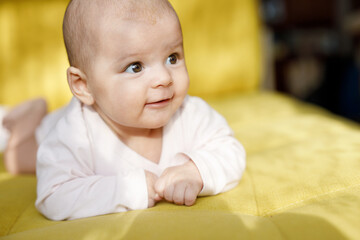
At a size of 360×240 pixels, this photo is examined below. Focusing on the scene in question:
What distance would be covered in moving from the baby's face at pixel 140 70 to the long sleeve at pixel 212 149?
142mm

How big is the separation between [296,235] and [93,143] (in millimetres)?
532

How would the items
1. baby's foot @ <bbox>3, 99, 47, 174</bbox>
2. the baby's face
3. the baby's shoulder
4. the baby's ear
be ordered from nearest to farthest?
the baby's face < the baby's ear < the baby's shoulder < baby's foot @ <bbox>3, 99, 47, 174</bbox>

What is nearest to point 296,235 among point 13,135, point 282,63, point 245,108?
point 13,135

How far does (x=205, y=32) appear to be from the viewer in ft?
6.81

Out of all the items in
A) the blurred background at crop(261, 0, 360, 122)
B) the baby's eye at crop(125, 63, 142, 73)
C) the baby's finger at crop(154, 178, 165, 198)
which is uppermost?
the baby's eye at crop(125, 63, 142, 73)

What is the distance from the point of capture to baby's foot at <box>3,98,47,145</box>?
1.21 metres

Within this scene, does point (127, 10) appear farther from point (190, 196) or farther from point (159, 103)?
point (190, 196)

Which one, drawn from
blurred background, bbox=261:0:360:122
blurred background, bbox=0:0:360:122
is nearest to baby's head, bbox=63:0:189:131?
blurred background, bbox=0:0:360:122

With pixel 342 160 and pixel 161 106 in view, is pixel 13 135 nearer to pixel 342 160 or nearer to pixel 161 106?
pixel 161 106

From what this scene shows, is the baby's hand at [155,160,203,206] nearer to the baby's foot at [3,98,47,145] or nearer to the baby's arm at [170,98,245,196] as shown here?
the baby's arm at [170,98,245,196]

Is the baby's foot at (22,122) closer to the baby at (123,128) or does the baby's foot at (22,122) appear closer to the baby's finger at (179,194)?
the baby at (123,128)

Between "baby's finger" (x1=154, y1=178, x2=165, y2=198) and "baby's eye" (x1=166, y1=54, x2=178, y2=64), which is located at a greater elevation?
"baby's eye" (x1=166, y1=54, x2=178, y2=64)

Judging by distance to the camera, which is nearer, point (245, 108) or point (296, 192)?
point (296, 192)

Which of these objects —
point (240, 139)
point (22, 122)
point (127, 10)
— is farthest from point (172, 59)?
point (22, 122)
